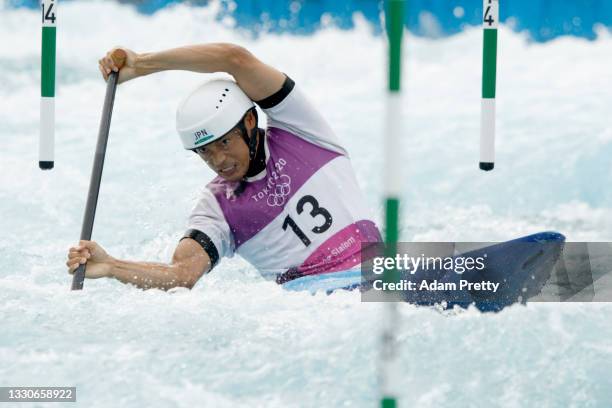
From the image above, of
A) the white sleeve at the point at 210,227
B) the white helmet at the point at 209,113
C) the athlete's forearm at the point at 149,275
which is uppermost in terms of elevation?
the white helmet at the point at 209,113

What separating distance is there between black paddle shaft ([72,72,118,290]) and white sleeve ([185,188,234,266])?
391 millimetres

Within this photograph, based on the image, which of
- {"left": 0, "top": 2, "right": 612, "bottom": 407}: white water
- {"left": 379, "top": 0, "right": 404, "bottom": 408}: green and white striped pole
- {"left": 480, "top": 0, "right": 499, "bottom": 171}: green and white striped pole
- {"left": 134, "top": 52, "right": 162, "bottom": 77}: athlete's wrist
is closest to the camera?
{"left": 379, "top": 0, "right": 404, "bottom": 408}: green and white striped pole

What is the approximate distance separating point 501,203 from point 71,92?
15.9ft

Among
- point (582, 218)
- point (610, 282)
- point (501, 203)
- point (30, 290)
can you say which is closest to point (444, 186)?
point (501, 203)

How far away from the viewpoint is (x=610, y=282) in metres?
4.47

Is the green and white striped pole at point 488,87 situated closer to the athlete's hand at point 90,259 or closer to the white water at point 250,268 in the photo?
the white water at point 250,268

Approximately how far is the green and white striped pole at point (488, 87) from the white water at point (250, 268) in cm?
114

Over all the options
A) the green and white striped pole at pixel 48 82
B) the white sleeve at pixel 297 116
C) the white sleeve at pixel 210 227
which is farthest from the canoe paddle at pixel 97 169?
the green and white striped pole at pixel 48 82

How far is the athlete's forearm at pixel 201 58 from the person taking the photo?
13.2 feet

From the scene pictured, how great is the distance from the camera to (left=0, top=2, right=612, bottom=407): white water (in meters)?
3.36

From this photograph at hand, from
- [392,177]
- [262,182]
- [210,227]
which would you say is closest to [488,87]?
[262,182]

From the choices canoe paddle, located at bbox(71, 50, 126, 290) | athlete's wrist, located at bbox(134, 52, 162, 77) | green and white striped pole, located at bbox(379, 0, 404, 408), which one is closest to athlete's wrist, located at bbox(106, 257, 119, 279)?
canoe paddle, located at bbox(71, 50, 126, 290)

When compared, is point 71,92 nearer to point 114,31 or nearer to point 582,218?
point 114,31

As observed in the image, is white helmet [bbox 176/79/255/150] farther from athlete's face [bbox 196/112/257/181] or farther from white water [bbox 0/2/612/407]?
white water [bbox 0/2/612/407]
